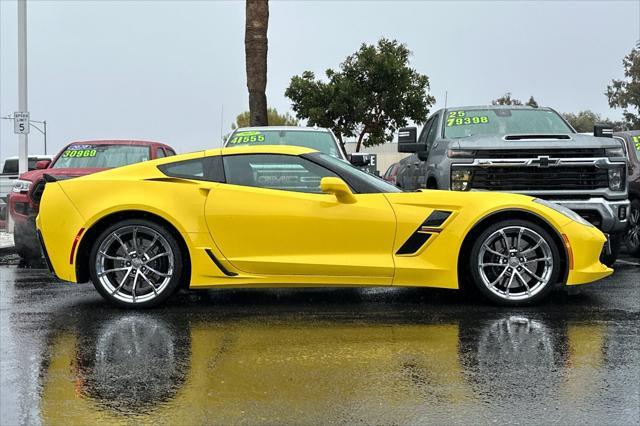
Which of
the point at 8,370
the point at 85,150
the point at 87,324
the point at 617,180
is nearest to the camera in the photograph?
the point at 8,370

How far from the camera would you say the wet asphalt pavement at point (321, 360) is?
379 centimetres

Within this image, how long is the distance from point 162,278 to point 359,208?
6.01ft

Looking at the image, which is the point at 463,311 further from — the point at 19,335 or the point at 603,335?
the point at 19,335

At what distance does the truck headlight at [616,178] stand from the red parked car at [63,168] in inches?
252

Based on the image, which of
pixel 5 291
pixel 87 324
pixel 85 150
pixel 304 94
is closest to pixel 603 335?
pixel 87 324

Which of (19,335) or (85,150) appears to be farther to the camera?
(85,150)

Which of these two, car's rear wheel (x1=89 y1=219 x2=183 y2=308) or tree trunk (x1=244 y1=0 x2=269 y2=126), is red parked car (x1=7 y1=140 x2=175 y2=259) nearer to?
car's rear wheel (x1=89 y1=219 x2=183 y2=308)

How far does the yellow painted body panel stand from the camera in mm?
6227

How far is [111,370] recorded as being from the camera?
15.0ft

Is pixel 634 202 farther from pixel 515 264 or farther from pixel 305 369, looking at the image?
pixel 305 369

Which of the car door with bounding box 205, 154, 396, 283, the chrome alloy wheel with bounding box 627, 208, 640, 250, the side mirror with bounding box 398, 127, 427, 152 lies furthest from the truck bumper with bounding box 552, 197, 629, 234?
the car door with bounding box 205, 154, 396, 283

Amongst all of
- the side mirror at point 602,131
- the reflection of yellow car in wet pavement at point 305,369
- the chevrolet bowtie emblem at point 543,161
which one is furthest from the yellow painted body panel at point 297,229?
the side mirror at point 602,131

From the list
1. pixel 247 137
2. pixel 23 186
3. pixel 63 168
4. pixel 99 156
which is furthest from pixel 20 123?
pixel 247 137

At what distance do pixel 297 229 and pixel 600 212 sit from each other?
3744 millimetres
